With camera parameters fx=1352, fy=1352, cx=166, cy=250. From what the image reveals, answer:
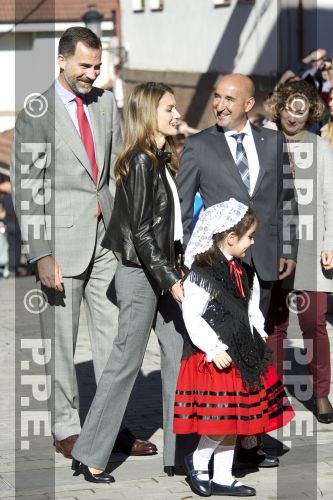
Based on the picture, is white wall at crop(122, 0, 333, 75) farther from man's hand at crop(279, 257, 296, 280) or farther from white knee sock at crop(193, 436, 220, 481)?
white knee sock at crop(193, 436, 220, 481)

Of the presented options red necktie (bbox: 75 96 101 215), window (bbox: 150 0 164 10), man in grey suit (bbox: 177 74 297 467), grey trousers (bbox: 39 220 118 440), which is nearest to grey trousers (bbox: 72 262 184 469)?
man in grey suit (bbox: 177 74 297 467)

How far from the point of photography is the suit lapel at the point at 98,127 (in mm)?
7441

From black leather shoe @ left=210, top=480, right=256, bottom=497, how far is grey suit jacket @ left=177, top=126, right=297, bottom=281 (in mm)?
1285

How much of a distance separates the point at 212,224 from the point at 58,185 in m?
1.19

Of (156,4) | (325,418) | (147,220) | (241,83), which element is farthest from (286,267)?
(156,4)

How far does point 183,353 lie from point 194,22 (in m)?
19.8

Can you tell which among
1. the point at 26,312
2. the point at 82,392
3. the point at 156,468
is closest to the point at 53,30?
the point at 26,312

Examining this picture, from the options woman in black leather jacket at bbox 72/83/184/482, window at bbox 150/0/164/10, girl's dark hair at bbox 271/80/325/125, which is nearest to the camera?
woman in black leather jacket at bbox 72/83/184/482

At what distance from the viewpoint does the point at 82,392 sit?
909 cm

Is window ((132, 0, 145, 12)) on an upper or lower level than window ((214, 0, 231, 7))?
upper

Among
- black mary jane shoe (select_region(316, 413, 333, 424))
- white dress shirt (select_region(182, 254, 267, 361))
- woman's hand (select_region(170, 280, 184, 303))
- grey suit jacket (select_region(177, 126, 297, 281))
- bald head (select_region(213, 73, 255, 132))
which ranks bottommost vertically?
black mary jane shoe (select_region(316, 413, 333, 424))

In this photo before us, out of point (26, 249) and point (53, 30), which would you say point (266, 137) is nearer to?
point (26, 249)

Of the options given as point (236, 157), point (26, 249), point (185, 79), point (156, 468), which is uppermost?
point (185, 79)

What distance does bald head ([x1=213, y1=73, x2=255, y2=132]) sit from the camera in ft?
24.0
